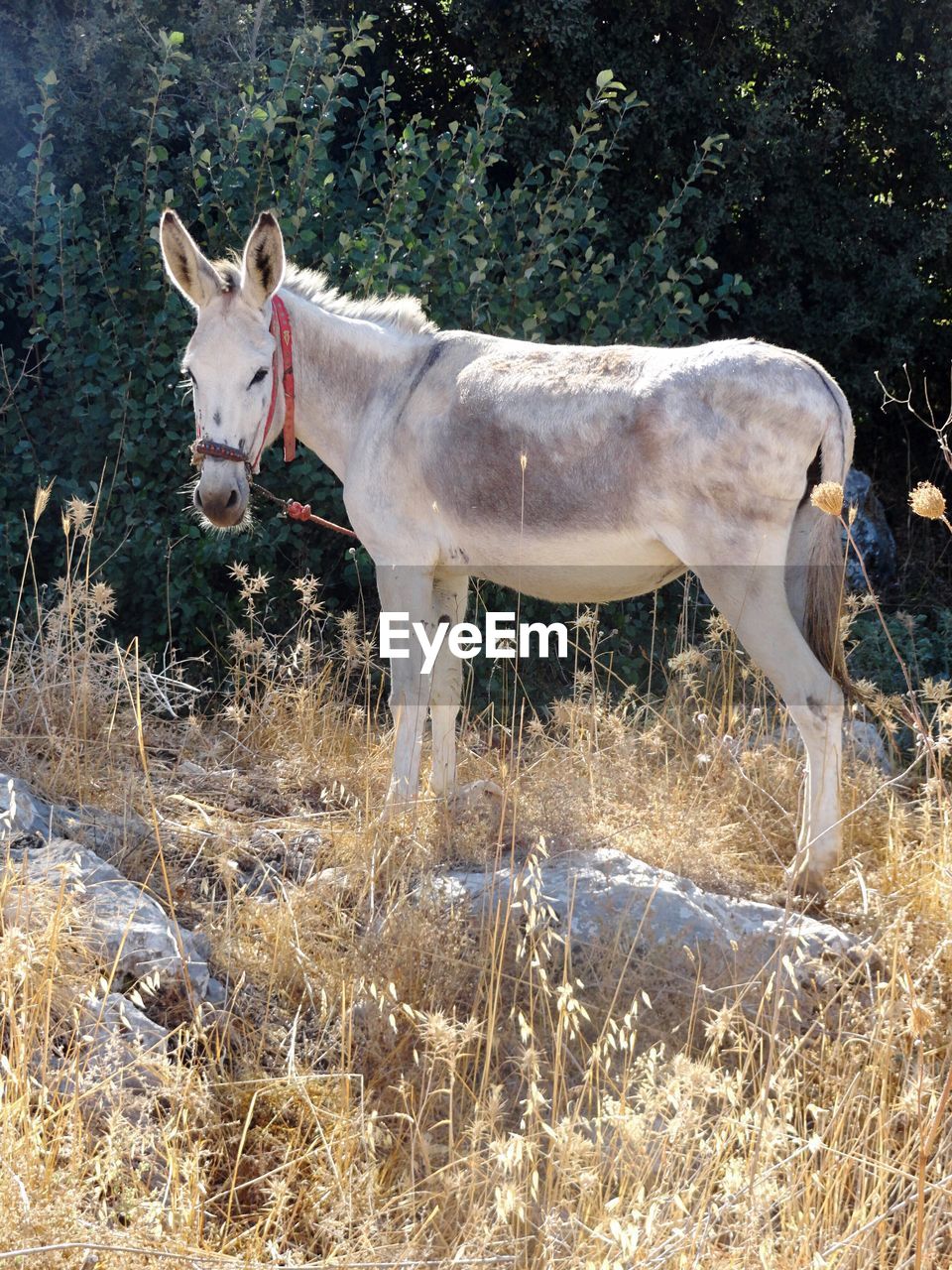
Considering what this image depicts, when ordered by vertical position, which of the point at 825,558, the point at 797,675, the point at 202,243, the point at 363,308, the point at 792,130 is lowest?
the point at 797,675

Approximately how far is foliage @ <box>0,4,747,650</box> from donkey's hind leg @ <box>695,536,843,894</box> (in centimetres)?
272

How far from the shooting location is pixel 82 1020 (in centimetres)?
313

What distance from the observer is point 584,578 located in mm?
4438

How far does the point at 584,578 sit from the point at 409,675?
29.7 inches

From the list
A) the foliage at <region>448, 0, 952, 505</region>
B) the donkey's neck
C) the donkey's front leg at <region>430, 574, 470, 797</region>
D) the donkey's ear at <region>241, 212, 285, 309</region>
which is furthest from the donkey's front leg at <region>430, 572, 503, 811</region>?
the foliage at <region>448, 0, 952, 505</region>

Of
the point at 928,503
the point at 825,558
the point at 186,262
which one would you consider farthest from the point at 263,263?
the point at 928,503

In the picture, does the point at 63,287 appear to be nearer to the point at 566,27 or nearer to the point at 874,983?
the point at 566,27

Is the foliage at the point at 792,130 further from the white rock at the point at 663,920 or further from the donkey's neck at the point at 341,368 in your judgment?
the white rock at the point at 663,920

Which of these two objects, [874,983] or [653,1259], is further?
[874,983]

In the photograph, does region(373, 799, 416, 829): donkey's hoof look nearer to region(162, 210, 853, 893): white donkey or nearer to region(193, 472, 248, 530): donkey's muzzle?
region(162, 210, 853, 893): white donkey

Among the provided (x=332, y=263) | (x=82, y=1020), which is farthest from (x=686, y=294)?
(x=82, y=1020)

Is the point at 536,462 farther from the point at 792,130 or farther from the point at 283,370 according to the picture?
the point at 792,130

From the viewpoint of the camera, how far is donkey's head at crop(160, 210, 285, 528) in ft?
14.4

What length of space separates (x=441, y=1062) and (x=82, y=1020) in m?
0.87
